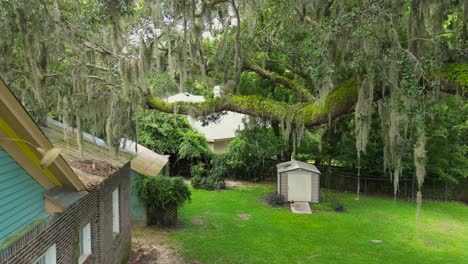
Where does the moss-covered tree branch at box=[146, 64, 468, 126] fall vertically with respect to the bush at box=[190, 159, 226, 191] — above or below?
above

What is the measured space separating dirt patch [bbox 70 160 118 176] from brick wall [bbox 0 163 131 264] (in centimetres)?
30

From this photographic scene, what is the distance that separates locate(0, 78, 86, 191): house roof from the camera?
8.54ft

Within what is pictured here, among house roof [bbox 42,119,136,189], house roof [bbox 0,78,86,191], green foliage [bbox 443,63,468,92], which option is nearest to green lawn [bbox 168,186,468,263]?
house roof [bbox 42,119,136,189]

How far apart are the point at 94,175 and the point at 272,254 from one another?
18.6 feet

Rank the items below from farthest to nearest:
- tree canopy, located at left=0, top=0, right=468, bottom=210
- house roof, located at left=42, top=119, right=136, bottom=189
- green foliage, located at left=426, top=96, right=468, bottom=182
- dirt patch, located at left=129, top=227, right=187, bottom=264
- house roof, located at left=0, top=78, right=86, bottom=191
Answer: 1. green foliage, located at left=426, top=96, right=468, bottom=182
2. dirt patch, located at left=129, top=227, right=187, bottom=264
3. tree canopy, located at left=0, top=0, right=468, bottom=210
4. house roof, located at left=42, top=119, right=136, bottom=189
5. house roof, located at left=0, top=78, right=86, bottom=191

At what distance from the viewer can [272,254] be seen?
348 inches

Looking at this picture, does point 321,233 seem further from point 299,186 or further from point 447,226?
point 447,226

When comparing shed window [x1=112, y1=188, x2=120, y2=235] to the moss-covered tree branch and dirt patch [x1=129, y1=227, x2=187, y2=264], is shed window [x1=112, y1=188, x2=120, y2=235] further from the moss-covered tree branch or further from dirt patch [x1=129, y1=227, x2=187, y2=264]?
the moss-covered tree branch

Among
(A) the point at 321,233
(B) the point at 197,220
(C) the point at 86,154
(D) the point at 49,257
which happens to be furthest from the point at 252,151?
(D) the point at 49,257

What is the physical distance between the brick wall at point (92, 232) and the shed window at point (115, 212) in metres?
0.17

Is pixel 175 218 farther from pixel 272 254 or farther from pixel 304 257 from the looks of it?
pixel 304 257

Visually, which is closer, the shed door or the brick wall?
the brick wall

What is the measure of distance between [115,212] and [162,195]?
114 inches

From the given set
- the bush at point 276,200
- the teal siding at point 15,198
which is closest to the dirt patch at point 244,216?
the bush at point 276,200
